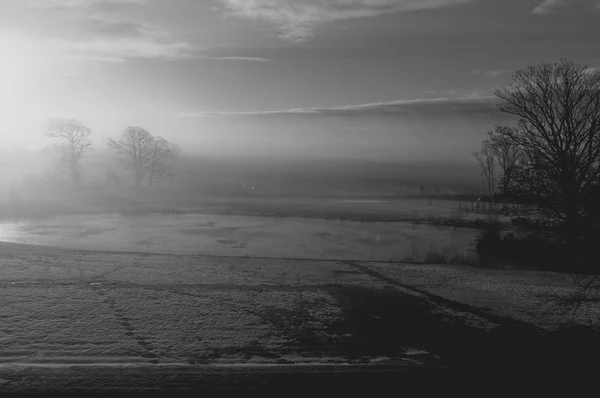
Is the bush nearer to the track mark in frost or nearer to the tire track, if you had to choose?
the tire track

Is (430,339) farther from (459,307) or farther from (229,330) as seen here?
(229,330)

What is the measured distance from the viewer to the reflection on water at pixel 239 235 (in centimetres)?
2664

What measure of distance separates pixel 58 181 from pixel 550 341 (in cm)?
5632

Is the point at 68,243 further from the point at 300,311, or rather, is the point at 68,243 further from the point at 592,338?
the point at 592,338

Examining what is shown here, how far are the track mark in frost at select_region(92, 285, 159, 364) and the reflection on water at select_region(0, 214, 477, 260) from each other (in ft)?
37.2

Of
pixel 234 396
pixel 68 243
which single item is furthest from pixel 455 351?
pixel 68 243

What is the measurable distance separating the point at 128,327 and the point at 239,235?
19934mm

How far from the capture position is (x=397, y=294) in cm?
1650

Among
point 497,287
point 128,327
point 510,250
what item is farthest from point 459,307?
point 510,250

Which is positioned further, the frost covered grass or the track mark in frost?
the frost covered grass

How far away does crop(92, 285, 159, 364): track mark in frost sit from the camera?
33.6 ft

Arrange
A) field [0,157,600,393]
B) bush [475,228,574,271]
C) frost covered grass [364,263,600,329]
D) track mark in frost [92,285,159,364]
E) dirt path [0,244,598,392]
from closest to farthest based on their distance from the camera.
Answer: dirt path [0,244,598,392] → field [0,157,600,393] → track mark in frost [92,285,159,364] → frost covered grass [364,263,600,329] → bush [475,228,574,271]

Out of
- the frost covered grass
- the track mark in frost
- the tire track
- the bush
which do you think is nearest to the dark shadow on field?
the tire track

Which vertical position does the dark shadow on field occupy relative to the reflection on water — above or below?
below
